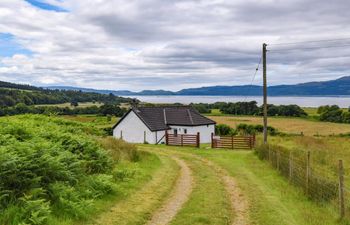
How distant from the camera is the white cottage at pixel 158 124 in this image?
4866 centimetres

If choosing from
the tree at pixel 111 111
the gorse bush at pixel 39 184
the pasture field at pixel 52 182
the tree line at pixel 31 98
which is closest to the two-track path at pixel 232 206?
the pasture field at pixel 52 182

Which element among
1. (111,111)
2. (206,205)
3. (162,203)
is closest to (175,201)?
(162,203)

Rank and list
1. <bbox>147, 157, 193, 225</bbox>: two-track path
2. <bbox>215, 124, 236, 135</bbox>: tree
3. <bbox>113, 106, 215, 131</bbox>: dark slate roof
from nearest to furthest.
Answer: <bbox>147, 157, 193, 225</bbox>: two-track path
<bbox>113, 106, 215, 131</bbox>: dark slate roof
<bbox>215, 124, 236, 135</bbox>: tree

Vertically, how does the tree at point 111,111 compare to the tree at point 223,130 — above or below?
above

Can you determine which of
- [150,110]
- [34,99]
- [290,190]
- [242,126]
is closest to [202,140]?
[150,110]

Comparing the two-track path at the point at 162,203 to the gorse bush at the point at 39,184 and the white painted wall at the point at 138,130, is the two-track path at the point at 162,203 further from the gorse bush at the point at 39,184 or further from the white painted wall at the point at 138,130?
the white painted wall at the point at 138,130

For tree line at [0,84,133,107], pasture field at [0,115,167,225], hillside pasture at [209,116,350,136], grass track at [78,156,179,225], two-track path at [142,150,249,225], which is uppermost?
tree line at [0,84,133,107]

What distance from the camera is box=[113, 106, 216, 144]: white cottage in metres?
48.7

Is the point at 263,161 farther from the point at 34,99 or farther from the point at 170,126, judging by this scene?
the point at 34,99

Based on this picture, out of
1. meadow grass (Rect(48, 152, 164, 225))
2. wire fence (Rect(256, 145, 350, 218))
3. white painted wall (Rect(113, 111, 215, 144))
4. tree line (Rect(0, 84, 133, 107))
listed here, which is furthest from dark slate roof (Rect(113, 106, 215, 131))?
tree line (Rect(0, 84, 133, 107))

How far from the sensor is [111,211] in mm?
11406

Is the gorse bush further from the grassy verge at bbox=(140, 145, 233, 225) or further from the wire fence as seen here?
the wire fence

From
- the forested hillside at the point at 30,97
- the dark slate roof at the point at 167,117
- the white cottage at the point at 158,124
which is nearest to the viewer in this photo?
the white cottage at the point at 158,124

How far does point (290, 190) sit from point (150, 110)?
36.6 metres
